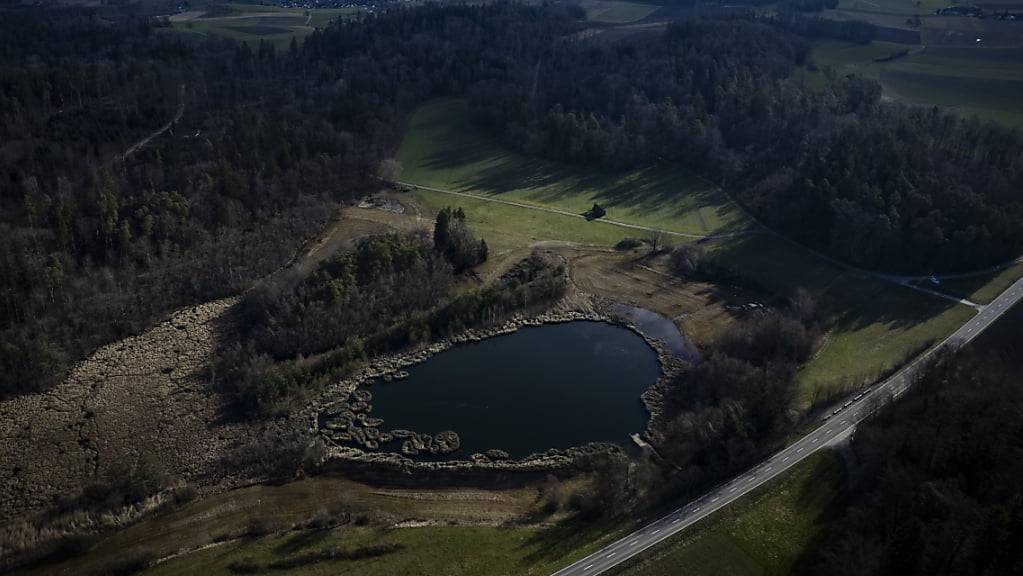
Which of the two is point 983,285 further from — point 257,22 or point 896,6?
point 257,22

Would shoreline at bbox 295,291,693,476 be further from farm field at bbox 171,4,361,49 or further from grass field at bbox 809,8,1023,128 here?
farm field at bbox 171,4,361,49

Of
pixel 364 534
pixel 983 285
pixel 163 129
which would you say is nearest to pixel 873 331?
pixel 983 285

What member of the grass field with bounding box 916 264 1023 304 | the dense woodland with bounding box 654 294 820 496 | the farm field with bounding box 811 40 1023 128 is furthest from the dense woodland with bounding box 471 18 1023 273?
the dense woodland with bounding box 654 294 820 496

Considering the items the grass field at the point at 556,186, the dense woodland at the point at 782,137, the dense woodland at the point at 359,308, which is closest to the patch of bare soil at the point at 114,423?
the dense woodland at the point at 359,308

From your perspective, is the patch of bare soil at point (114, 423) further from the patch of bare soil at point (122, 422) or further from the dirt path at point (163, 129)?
the dirt path at point (163, 129)

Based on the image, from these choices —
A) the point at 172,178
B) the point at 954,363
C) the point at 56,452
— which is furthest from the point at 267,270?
the point at 954,363

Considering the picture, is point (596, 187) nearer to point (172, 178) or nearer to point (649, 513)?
point (172, 178)
